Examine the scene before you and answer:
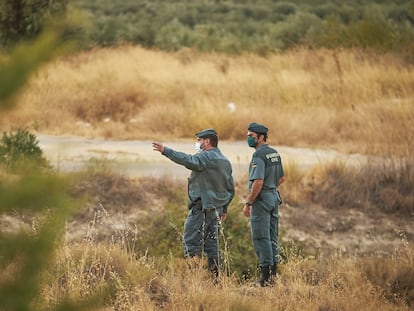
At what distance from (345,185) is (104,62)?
12635 mm

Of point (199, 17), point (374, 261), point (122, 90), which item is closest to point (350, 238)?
point (374, 261)

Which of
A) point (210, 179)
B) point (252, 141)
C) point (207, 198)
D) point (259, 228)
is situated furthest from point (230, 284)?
point (252, 141)

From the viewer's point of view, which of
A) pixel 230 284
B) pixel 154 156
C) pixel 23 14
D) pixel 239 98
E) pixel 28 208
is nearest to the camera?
pixel 28 208

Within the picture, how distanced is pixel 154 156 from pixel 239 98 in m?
5.29

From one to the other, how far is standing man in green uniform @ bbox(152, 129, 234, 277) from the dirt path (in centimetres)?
435

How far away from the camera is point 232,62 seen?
85.5 ft


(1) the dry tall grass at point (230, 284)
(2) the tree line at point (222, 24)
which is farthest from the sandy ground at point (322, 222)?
(1) the dry tall grass at point (230, 284)

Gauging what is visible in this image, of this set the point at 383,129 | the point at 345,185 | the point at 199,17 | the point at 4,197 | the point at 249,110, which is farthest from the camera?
the point at 199,17

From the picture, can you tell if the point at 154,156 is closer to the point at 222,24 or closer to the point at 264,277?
the point at 264,277

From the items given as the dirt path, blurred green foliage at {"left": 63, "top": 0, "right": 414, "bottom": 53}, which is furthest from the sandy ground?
blurred green foliage at {"left": 63, "top": 0, "right": 414, "bottom": 53}

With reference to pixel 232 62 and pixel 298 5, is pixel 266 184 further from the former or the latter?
pixel 298 5

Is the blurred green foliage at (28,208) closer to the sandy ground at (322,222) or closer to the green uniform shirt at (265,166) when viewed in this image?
the green uniform shirt at (265,166)

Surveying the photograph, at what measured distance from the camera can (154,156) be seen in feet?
53.1

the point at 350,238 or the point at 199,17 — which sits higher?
the point at 199,17
